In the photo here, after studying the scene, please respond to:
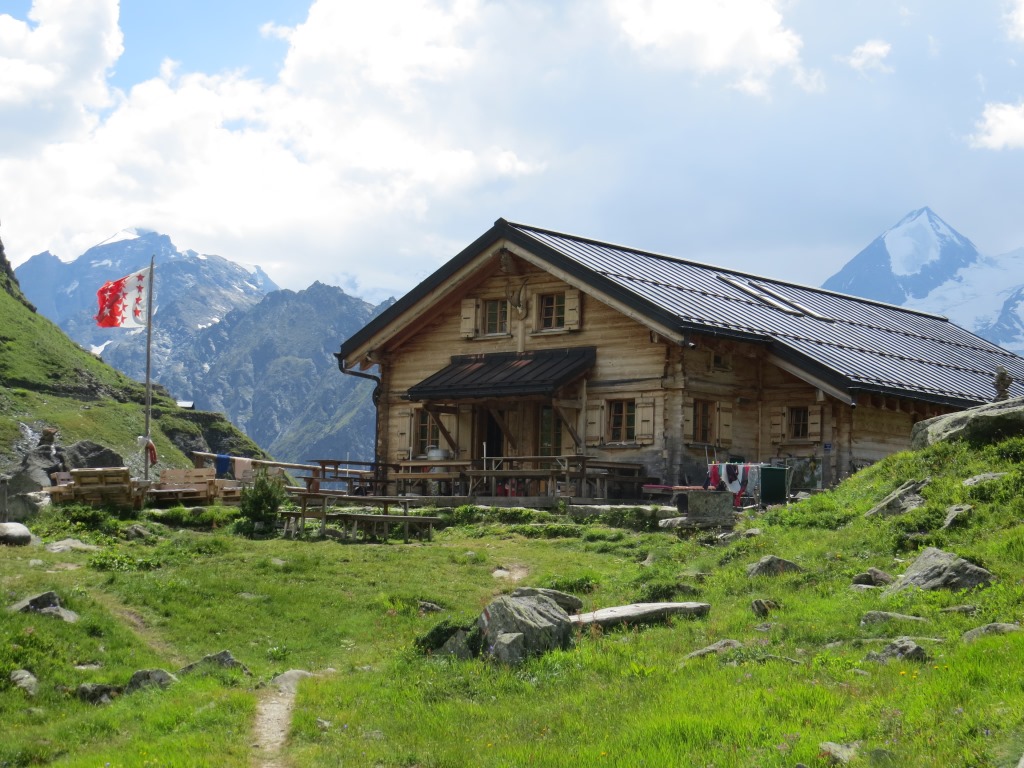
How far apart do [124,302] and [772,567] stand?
2579 centimetres

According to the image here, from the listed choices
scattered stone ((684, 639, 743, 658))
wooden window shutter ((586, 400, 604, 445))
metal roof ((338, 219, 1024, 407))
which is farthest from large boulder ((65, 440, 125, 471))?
scattered stone ((684, 639, 743, 658))

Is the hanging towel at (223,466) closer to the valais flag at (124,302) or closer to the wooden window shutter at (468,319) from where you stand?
the valais flag at (124,302)

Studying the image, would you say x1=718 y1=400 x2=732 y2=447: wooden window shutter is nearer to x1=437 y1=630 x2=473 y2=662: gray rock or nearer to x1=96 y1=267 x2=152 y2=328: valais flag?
x1=96 y1=267 x2=152 y2=328: valais flag

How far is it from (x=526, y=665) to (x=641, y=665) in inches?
53.1

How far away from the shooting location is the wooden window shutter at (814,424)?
113 feet

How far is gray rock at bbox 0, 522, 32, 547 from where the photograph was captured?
73.7 feet

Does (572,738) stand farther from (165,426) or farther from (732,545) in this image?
(165,426)

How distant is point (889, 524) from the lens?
18781mm

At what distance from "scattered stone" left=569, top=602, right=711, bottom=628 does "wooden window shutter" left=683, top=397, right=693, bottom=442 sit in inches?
701

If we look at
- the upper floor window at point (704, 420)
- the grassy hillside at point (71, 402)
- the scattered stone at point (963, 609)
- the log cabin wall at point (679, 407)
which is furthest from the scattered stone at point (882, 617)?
the grassy hillside at point (71, 402)

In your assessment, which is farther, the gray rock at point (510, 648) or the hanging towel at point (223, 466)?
the hanging towel at point (223, 466)

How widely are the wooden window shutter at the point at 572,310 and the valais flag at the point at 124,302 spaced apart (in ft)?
39.2

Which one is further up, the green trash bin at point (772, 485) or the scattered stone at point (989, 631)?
the green trash bin at point (772, 485)

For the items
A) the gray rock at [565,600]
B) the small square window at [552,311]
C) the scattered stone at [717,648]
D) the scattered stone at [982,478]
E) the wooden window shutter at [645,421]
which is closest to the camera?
the scattered stone at [717,648]
